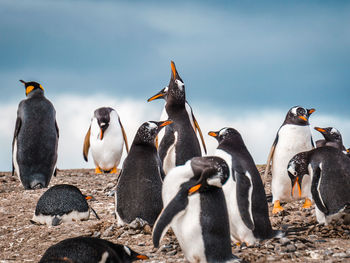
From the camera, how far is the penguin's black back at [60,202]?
6.80 m

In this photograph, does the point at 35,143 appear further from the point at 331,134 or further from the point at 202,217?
the point at 202,217

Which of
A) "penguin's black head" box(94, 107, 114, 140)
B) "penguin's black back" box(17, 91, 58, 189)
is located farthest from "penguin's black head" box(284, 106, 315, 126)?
"penguin's black head" box(94, 107, 114, 140)

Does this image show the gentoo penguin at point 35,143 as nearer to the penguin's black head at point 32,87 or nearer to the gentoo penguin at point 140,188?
the penguin's black head at point 32,87

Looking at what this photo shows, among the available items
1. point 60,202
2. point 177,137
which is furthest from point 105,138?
point 60,202

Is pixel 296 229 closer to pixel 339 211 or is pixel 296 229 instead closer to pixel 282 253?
pixel 339 211

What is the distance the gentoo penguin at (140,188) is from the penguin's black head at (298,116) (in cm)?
287

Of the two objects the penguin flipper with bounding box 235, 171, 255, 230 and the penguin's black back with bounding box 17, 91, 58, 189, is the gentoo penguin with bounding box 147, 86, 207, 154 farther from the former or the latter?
the penguin flipper with bounding box 235, 171, 255, 230

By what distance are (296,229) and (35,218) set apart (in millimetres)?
3477

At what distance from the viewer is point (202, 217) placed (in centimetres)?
436

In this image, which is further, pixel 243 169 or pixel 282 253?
pixel 243 169

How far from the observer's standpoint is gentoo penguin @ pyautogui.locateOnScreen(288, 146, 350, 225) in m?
5.99

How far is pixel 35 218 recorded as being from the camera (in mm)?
7047

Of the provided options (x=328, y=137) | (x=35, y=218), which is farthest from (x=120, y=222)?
(x=328, y=137)

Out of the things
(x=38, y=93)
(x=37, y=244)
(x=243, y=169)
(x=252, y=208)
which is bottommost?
(x=37, y=244)
